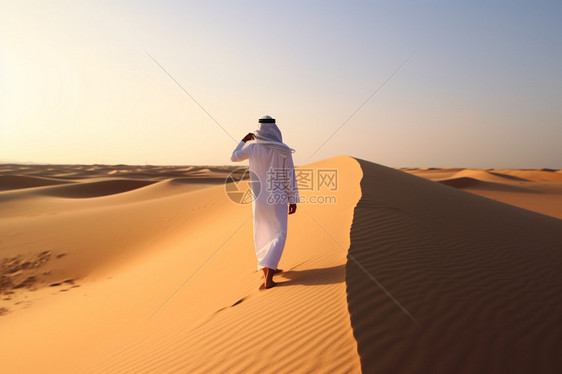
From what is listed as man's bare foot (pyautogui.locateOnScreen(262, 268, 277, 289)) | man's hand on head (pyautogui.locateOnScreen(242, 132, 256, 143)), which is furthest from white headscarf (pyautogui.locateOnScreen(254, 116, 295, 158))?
man's bare foot (pyautogui.locateOnScreen(262, 268, 277, 289))

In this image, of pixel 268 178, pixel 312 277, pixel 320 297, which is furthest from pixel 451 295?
pixel 268 178

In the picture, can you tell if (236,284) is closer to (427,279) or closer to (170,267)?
(427,279)

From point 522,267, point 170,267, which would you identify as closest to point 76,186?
point 170,267

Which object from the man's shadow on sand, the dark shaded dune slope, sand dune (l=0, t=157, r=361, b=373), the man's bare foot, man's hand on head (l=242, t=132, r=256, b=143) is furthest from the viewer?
man's hand on head (l=242, t=132, r=256, b=143)

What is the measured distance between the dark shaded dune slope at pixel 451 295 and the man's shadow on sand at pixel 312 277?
0.22 metres

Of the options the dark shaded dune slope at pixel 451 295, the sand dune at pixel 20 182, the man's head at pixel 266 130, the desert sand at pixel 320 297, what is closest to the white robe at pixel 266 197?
the man's head at pixel 266 130

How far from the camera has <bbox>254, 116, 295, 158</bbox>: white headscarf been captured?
399 centimetres

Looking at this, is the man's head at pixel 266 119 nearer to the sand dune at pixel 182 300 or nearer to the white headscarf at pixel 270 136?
the white headscarf at pixel 270 136

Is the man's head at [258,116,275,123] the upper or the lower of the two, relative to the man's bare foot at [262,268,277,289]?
upper

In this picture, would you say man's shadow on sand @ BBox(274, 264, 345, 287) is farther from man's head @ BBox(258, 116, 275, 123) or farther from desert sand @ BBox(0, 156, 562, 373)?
man's head @ BBox(258, 116, 275, 123)

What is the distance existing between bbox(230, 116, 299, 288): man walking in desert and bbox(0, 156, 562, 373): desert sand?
0.67 meters

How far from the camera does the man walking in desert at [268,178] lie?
4.02 meters

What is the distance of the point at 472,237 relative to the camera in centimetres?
498

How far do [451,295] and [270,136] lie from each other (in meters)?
2.90
